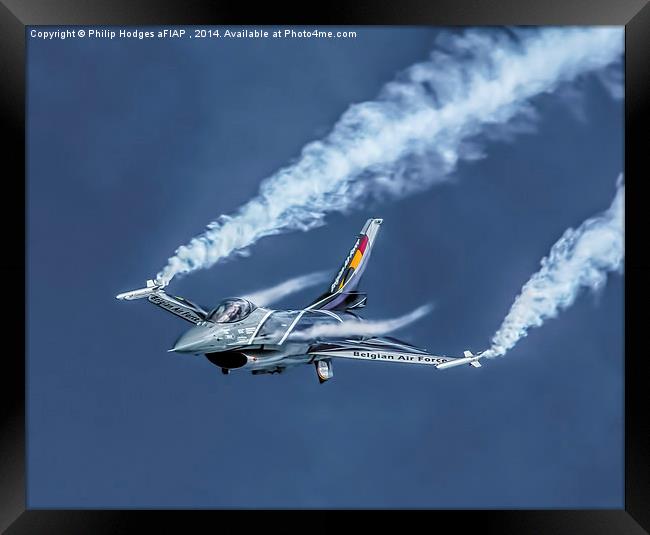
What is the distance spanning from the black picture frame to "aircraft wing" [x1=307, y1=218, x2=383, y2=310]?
4.39 meters

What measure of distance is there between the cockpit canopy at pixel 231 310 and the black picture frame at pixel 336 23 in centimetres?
386

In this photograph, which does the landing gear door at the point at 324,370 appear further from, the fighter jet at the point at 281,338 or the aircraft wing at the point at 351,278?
the aircraft wing at the point at 351,278

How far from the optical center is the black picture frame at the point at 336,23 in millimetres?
15141

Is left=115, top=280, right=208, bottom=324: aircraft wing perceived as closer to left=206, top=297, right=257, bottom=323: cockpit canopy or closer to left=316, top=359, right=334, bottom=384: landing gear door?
left=206, top=297, right=257, bottom=323: cockpit canopy

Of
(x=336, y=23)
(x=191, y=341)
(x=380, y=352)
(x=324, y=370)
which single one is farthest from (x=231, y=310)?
(x=336, y=23)

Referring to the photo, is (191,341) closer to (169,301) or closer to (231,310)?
(169,301)

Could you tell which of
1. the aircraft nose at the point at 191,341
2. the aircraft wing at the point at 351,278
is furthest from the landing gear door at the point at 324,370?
the aircraft nose at the point at 191,341

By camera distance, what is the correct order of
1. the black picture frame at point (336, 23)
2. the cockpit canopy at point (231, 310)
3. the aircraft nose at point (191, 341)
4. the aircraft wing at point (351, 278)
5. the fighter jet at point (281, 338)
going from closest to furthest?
the black picture frame at point (336, 23), the aircraft nose at point (191, 341), the fighter jet at point (281, 338), the cockpit canopy at point (231, 310), the aircraft wing at point (351, 278)

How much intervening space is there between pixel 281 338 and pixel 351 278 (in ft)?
7.11

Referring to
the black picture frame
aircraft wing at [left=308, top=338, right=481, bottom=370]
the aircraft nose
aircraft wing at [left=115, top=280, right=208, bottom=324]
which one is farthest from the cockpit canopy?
the black picture frame
